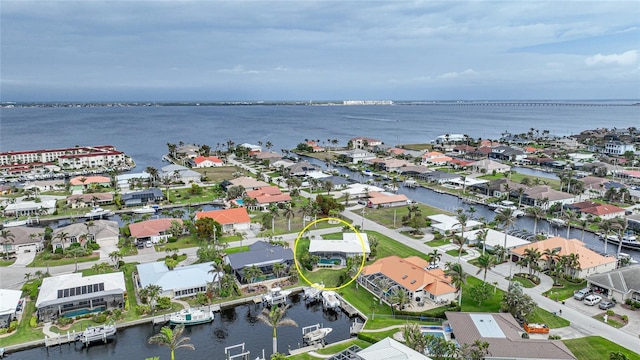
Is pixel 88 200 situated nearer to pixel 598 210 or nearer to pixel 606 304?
pixel 606 304

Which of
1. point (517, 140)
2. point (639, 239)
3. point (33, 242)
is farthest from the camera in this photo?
point (517, 140)

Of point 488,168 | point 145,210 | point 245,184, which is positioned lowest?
point 145,210

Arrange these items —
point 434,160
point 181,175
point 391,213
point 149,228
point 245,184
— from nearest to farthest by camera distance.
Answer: point 149,228 → point 391,213 → point 245,184 → point 181,175 → point 434,160

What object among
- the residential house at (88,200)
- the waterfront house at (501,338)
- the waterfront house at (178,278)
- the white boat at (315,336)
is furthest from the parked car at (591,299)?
the residential house at (88,200)

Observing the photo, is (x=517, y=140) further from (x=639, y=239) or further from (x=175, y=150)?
(x=175, y=150)

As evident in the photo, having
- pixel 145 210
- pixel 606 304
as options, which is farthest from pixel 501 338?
pixel 145 210

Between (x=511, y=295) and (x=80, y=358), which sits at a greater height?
(x=511, y=295)

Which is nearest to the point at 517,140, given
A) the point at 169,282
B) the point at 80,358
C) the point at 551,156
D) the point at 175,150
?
the point at 551,156

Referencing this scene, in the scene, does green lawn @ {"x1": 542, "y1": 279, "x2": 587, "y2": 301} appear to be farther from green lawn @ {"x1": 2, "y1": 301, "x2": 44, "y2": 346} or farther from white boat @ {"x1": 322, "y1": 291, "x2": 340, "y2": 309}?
green lawn @ {"x1": 2, "y1": 301, "x2": 44, "y2": 346}
